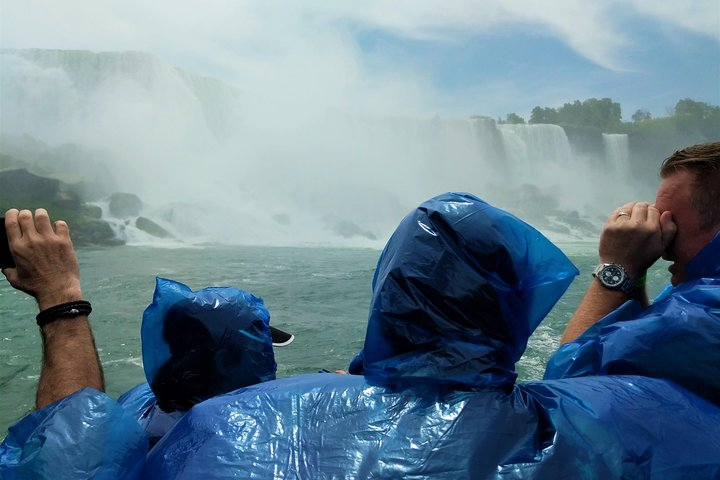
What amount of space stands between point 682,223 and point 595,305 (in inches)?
13.1

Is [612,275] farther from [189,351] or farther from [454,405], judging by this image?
[189,351]

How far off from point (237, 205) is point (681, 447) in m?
32.2

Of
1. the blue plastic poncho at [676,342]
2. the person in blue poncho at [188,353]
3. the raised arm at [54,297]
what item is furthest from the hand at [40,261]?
the blue plastic poncho at [676,342]

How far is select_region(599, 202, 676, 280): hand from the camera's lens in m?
1.52

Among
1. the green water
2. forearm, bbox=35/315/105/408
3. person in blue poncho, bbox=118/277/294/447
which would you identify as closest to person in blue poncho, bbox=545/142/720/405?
person in blue poncho, bbox=118/277/294/447

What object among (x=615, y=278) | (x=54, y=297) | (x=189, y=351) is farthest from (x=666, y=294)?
(x=54, y=297)

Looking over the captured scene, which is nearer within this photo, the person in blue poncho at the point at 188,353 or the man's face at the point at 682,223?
the man's face at the point at 682,223

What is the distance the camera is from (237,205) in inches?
1271

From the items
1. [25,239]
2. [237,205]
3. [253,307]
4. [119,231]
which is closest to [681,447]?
[253,307]

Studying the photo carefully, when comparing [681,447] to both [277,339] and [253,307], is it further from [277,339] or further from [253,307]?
[277,339]

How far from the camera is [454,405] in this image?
95 cm

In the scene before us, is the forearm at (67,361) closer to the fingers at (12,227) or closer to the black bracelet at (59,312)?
the black bracelet at (59,312)

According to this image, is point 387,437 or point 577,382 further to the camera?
point 577,382

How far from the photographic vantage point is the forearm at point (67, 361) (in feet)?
4.12
